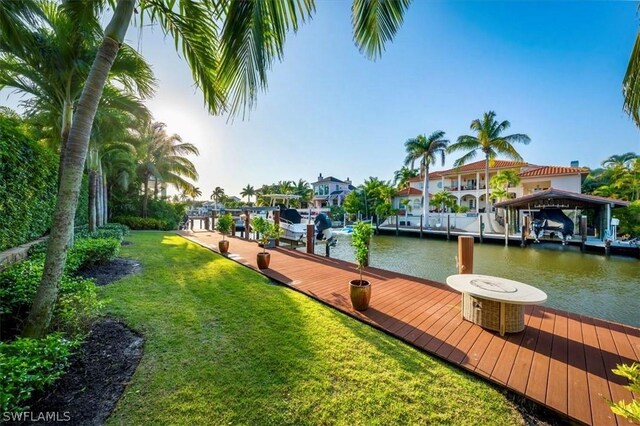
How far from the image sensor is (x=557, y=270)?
10703 mm

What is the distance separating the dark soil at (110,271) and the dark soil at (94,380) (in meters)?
2.94

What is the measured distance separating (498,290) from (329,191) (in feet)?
148

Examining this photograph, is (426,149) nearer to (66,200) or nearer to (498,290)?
(498,290)

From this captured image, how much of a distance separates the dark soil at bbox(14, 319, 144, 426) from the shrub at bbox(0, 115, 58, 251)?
3.97m

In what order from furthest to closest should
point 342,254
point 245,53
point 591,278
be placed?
point 342,254, point 591,278, point 245,53

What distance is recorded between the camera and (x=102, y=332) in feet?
10.7

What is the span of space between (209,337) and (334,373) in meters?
1.73

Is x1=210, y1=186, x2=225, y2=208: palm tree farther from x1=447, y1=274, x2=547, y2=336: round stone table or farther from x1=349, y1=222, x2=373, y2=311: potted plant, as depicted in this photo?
x1=447, y1=274, x2=547, y2=336: round stone table

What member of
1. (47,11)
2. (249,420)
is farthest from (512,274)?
(47,11)

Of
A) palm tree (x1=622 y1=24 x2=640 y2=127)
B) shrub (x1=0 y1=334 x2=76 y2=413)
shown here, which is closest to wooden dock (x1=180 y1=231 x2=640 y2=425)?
palm tree (x1=622 y1=24 x2=640 y2=127)

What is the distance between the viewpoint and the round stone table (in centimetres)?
339

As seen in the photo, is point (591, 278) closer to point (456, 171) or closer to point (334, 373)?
point (334, 373)

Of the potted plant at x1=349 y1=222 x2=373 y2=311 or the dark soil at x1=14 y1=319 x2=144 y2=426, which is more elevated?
the potted plant at x1=349 y1=222 x2=373 y2=311

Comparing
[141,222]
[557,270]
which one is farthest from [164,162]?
[557,270]
